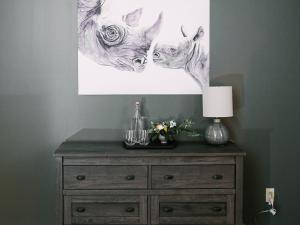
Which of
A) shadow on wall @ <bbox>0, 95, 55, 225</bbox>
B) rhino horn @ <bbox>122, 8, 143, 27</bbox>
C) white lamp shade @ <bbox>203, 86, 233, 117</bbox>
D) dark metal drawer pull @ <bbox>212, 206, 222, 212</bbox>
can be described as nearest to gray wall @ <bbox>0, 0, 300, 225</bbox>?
shadow on wall @ <bbox>0, 95, 55, 225</bbox>

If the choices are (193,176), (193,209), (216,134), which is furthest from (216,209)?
(216,134)

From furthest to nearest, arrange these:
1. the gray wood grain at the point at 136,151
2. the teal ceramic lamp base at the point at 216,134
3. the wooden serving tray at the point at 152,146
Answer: the teal ceramic lamp base at the point at 216,134 < the wooden serving tray at the point at 152,146 < the gray wood grain at the point at 136,151

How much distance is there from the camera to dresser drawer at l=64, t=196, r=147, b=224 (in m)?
2.82

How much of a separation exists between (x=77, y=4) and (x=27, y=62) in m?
0.60

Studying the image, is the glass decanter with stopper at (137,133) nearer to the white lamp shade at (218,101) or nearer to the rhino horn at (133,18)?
the white lamp shade at (218,101)

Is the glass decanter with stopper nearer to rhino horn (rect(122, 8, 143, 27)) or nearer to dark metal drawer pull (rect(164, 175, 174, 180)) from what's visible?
dark metal drawer pull (rect(164, 175, 174, 180))

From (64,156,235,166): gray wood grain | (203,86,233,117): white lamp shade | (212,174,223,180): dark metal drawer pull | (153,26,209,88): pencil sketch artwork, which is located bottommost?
(212,174,223,180): dark metal drawer pull

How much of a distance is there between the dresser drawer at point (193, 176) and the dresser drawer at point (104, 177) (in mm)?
110

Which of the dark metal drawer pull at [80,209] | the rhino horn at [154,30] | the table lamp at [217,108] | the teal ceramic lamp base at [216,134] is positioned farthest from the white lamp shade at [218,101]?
the dark metal drawer pull at [80,209]

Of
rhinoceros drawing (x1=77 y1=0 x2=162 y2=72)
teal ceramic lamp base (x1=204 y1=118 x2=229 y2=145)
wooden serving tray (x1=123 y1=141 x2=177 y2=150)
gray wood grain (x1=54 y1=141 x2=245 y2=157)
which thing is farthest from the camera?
rhinoceros drawing (x1=77 y1=0 x2=162 y2=72)

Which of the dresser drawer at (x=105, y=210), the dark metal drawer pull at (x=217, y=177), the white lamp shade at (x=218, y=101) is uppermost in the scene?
the white lamp shade at (x=218, y=101)

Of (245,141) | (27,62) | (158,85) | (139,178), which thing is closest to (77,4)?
(27,62)

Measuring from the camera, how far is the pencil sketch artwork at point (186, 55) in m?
3.19

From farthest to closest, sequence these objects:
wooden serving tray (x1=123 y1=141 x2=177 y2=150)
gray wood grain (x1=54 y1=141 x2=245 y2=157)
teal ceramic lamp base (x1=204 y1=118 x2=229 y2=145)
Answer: teal ceramic lamp base (x1=204 y1=118 x2=229 y2=145) < wooden serving tray (x1=123 y1=141 x2=177 y2=150) < gray wood grain (x1=54 y1=141 x2=245 y2=157)
